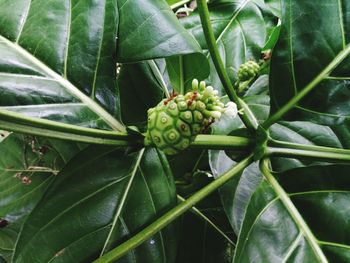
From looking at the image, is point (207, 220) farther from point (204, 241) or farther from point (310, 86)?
point (310, 86)

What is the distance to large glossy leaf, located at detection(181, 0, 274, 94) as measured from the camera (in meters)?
0.92

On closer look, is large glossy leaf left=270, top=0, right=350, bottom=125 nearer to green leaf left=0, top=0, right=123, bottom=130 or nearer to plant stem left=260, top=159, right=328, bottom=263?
plant stem left=260, top=159, right=328, bottom=263

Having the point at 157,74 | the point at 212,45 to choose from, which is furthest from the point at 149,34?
the point at 157,74

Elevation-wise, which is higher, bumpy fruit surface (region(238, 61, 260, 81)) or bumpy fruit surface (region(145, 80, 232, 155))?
bumpy fruit surface (region(145, 80, 232, 155))

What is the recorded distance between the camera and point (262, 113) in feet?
2.67

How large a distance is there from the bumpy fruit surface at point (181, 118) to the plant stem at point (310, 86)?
0.15 meters

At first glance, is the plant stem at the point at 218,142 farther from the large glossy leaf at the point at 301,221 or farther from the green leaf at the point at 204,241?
the green leaf at the point at 204,241

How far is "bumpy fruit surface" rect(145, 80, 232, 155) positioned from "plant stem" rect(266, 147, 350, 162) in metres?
0.15

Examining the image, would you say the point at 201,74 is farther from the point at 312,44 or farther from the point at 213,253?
the point at 213,253

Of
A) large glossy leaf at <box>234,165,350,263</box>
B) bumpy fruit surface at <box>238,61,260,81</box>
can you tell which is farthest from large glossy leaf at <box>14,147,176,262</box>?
bumpy fruit surface at <box>238,61,260,81</box>

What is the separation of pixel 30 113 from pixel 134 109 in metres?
0.27

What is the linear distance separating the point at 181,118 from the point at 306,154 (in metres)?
0.22

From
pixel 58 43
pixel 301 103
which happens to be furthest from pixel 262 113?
pixel 58 43

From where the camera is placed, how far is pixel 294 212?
2.09 feet
